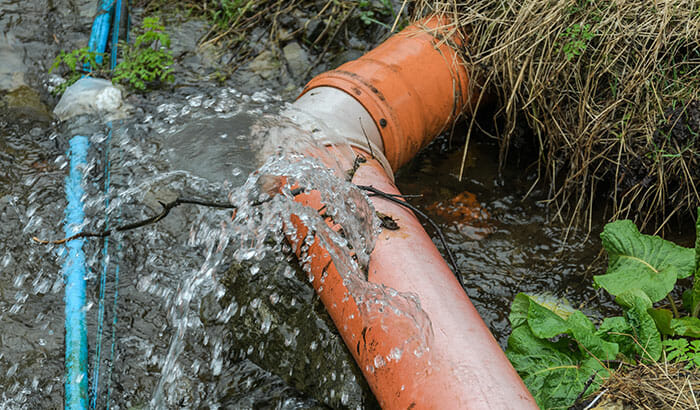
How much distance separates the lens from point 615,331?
2178 millimetres

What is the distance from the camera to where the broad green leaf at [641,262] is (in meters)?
2.29

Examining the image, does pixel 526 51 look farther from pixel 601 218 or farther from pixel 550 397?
pixel 550 397

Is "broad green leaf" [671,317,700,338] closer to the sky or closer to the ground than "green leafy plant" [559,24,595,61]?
closer to the ground

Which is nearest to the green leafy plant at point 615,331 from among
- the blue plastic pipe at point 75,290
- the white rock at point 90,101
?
the blue plastic pipe at point 75,290

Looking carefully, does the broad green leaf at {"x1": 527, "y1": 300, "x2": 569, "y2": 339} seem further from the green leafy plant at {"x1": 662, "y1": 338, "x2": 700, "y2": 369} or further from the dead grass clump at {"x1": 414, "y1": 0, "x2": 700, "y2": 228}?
the dead grass clump at {"x1": 414, "y1": 0, "x2": 700, "y2": 228}

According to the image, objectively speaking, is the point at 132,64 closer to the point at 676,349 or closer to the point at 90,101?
the point at 90,101

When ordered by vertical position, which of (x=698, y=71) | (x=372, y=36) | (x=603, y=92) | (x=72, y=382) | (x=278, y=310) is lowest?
(x=72, y=382)

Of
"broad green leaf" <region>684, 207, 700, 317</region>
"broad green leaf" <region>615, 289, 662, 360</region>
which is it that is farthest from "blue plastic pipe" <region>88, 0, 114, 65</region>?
"broad green leaf" <region>684, 207, 700, 317</region>

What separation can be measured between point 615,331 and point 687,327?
29 cm

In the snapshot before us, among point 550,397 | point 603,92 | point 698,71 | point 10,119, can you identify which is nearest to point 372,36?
point 603,92

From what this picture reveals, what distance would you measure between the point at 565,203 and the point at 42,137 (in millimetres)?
2725

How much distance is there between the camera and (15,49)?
3736 mm

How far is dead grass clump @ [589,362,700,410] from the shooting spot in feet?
6.30

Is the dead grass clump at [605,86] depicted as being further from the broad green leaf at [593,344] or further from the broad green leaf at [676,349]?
the broad green leaf at [593,344]
